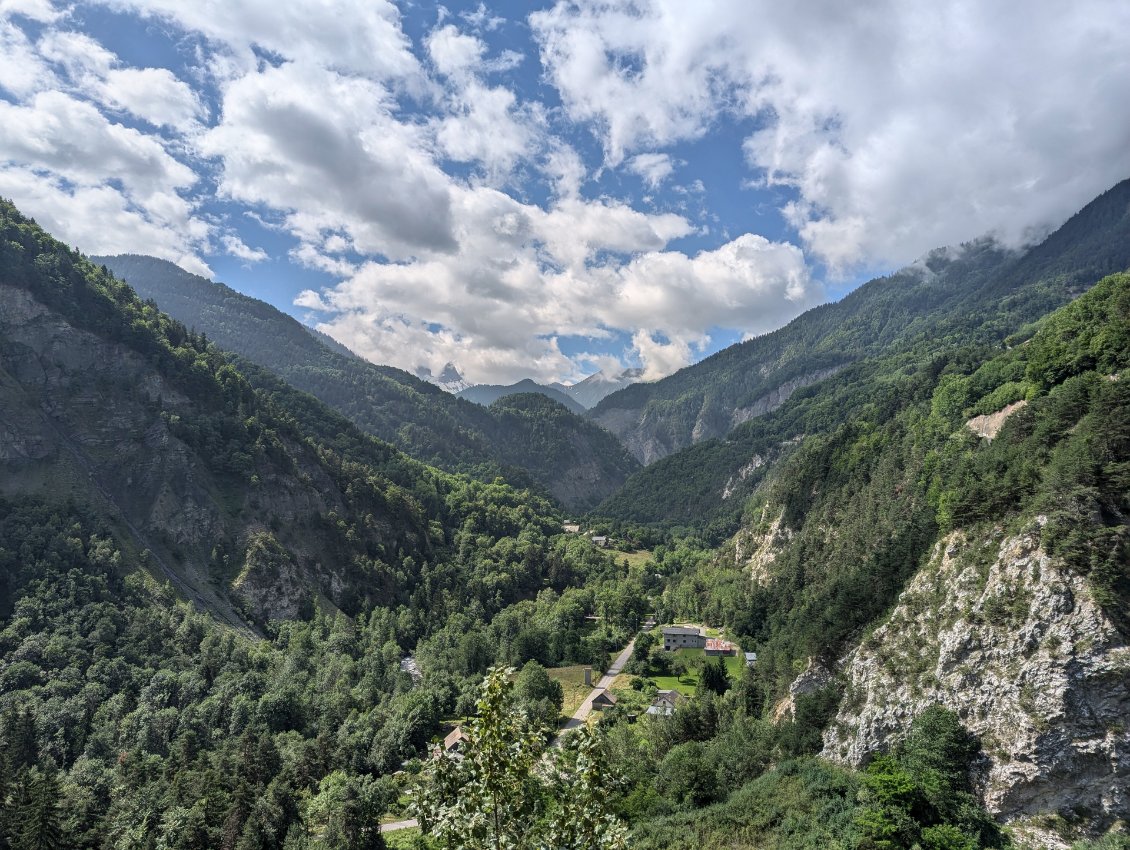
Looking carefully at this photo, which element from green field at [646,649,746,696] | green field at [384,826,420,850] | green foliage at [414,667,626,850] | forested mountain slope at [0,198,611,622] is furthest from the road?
green foliage at [414,667,626,850]

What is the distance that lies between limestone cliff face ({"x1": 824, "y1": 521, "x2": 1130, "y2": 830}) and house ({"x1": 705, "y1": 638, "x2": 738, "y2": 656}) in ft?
175

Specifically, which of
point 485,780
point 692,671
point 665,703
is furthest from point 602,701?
point 485,780

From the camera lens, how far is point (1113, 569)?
35.5m

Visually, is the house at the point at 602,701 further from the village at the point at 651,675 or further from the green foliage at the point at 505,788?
the green foliage at the point at 505,788

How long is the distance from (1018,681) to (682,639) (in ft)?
250

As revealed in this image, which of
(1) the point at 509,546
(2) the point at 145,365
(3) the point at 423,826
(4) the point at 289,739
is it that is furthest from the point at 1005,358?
(2) the point at 145,365

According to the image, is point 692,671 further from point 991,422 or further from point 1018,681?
point 1018,681

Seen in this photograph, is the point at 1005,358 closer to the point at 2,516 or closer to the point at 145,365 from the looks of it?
the point at 2,516

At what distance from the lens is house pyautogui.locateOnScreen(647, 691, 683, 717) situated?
7491cm

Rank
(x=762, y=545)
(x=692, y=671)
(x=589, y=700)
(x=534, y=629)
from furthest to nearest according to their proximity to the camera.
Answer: (x=762, y=545) → (x=534, y=629) → (x=692, y=671) → (x=589, y=700)

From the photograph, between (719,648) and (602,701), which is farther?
(719,648)

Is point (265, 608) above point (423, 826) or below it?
below

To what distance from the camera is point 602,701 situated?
88.2 meters

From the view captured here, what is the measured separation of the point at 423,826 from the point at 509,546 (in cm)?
16052
